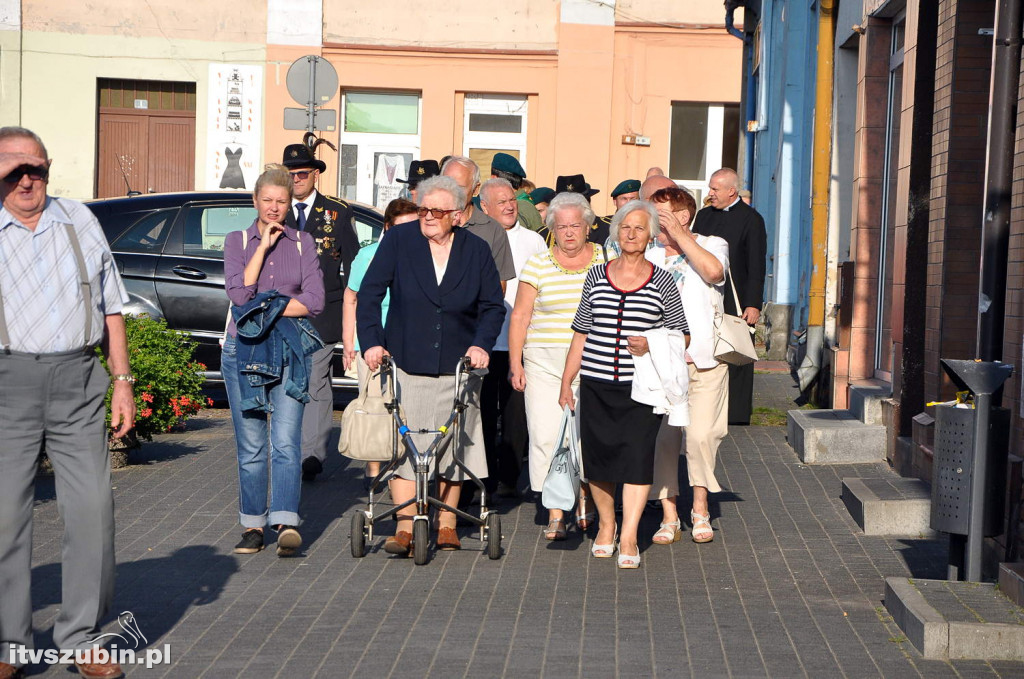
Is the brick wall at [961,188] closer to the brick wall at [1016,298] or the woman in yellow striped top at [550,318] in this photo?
the brick wall at [1016,298]

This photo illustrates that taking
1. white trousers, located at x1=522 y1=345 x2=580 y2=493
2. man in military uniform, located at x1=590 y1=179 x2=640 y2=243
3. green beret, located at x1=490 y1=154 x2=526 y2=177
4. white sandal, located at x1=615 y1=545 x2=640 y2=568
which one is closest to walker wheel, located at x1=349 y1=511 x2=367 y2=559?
white trousers, located at x1=522 y1=345 x2=580 y2=493

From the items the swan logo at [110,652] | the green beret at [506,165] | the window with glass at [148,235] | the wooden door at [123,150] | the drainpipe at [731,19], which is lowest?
the swan logo at [110,652]

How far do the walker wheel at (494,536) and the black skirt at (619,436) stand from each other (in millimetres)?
543

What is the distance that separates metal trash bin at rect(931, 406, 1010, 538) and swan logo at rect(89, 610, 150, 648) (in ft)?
11.5

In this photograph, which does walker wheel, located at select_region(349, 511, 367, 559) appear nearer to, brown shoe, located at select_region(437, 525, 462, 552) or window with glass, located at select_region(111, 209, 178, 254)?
brown shoe, located at select_region(437, 525, 462, 552)

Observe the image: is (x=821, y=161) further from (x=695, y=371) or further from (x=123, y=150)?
(x=123, y=150)

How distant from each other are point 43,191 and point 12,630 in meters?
1.60

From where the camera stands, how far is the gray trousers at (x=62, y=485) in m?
5.27

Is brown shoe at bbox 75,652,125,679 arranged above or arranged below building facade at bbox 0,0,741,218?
below

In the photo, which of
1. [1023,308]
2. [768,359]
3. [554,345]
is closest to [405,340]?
[554,345]

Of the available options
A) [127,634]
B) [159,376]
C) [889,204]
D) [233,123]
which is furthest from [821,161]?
[233,123]

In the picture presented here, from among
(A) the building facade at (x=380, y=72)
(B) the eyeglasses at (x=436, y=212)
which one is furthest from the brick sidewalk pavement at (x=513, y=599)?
(A) the building facade at (x=380, y=72)

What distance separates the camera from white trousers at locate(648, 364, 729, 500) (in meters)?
8.19

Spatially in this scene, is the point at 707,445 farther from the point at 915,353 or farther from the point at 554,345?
the point at 915,353
